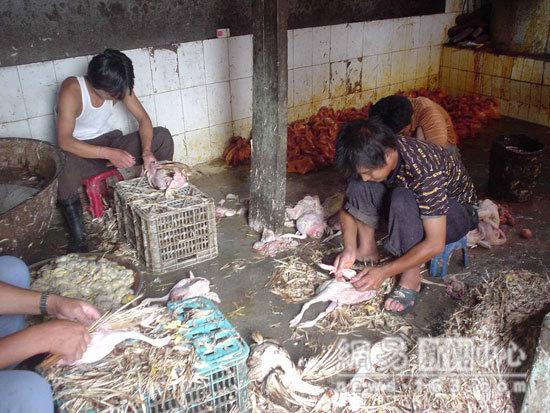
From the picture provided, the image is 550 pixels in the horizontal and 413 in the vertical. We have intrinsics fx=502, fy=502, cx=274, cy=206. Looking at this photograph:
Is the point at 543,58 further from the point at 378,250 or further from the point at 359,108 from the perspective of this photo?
the point at 378,250

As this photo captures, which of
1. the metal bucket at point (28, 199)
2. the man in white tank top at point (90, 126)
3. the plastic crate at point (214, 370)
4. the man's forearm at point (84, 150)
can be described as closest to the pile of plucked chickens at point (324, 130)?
the man in white tank top at point (90, 126)

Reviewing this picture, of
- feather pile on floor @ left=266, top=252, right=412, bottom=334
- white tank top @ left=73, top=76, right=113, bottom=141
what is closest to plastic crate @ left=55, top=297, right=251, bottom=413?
feather pile on floor @ left=266, top=252, right=412, bottom=334

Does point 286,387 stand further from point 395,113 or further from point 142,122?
point 142,122

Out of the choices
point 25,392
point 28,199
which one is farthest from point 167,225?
point 25,392

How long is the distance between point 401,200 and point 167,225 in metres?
1.68

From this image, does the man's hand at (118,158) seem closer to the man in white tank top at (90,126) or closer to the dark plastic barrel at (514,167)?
the man in white tank top at (90,126)

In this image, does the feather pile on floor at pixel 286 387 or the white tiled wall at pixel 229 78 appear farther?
the white tiled wall at pixel 229 78

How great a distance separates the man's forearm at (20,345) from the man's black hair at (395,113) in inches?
101

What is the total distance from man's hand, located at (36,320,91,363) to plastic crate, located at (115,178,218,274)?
1524 millimetres

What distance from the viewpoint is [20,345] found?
191cm

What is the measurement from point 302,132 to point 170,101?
163 centimetres

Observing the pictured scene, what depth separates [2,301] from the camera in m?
2.17

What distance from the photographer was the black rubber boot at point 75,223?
4.07 m

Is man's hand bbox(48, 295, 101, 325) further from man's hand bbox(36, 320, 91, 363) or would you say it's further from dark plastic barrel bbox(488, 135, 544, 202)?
dark plastic barrel bbox(488, 135, 544, 202)
